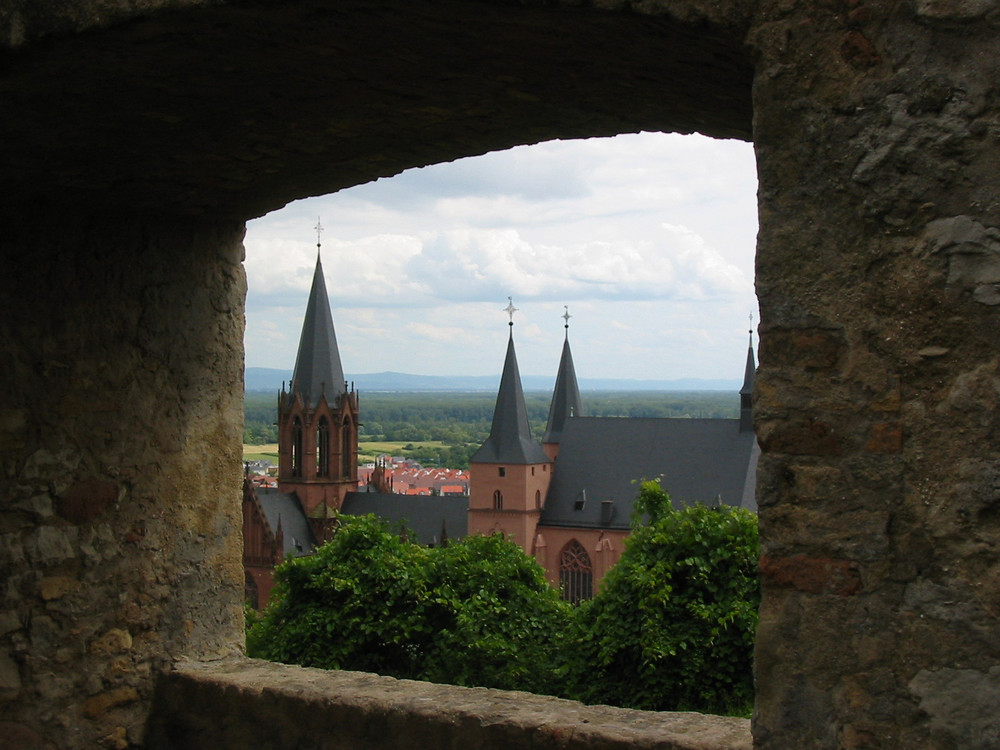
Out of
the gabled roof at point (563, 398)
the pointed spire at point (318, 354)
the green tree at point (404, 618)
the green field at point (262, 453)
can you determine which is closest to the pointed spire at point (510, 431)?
the gabled roof at point (563, 398)

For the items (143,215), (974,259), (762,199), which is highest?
(143,215)

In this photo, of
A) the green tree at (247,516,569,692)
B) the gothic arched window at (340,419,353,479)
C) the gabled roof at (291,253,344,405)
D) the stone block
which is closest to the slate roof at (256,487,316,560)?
Result: the gothic arched window at (340,419,353,479)

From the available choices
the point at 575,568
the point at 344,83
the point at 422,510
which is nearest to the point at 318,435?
the point at 422,510

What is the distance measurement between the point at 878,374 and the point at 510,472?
130 feet

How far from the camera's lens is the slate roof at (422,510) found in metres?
45.6

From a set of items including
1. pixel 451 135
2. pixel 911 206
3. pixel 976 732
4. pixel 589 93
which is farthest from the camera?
pixel 451 135

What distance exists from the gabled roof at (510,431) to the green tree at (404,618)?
30664 mm

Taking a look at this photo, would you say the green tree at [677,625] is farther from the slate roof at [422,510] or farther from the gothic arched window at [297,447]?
the gothic arched window at [297,447]

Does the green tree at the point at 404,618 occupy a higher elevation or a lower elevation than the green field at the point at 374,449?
higher

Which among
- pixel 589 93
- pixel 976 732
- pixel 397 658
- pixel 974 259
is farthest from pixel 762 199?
pixel 397 658

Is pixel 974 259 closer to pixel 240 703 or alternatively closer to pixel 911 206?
pixel 911 206

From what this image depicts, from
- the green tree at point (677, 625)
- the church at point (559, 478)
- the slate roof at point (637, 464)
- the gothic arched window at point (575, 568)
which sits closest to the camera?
the green tree at point (677, 625)

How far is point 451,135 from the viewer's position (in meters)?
2.77

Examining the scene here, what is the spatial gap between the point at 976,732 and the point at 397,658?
7801 mm
